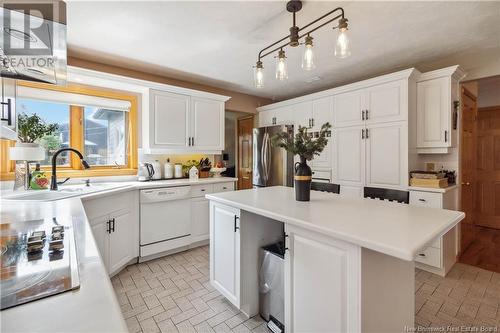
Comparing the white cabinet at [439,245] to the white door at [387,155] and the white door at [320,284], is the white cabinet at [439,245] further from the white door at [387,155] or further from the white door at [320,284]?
the white door at [320,284]

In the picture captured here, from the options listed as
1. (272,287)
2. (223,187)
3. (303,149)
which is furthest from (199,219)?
(303,149)

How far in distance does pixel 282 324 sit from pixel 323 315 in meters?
0.52

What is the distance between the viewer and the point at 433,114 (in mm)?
2752

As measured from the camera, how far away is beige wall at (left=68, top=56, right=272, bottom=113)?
9.37ft

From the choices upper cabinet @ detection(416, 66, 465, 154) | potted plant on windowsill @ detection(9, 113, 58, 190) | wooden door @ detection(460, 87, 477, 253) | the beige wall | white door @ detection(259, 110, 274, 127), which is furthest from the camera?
white door @ detection(259, 110, 274, 127)

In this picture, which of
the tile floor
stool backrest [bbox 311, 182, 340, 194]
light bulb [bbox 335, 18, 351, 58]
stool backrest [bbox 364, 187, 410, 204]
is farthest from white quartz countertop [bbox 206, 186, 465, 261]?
light bulb [bbox 335, 18, 351, 58]

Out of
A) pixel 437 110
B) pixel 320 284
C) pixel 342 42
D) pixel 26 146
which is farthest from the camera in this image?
pixel 437 110

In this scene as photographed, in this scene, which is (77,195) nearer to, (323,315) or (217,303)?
(217,303)

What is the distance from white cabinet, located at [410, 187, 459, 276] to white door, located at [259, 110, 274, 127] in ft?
8.36

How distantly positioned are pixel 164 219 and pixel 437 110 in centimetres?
345

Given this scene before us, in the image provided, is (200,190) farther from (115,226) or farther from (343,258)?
(343,258)

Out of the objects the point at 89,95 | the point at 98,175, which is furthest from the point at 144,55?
the point at 98,175

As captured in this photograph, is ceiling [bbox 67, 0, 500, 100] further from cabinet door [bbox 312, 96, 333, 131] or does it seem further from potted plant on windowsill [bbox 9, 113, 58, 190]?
potted plant on windowsill [bbox 9, 113, 58, 190]

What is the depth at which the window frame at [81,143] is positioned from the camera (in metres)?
2.43
